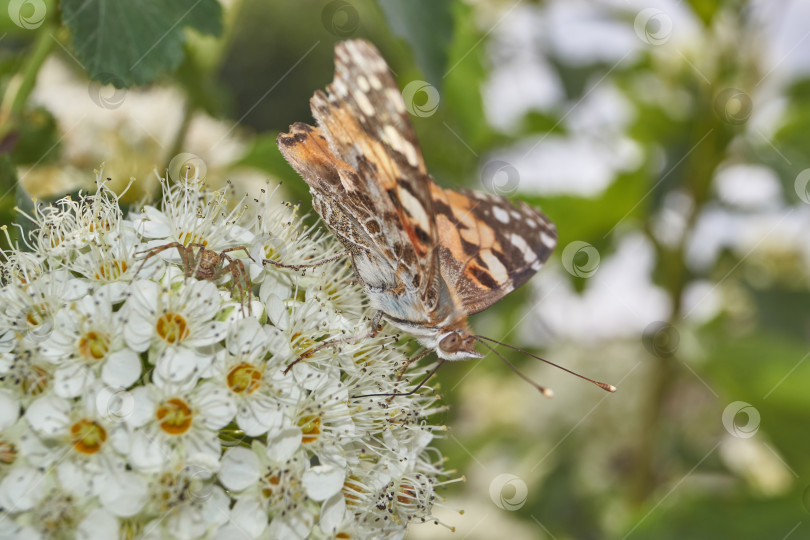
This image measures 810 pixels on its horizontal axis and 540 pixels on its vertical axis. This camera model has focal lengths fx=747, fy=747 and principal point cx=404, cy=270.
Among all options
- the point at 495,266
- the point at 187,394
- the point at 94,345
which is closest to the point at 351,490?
the point at 187,394

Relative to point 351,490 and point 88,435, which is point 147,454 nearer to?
point 88,435

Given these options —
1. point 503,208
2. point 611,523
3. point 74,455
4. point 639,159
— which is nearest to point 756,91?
point 639,159

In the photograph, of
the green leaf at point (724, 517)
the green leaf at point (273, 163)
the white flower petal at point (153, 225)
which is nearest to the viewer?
the white flower petal at point (153, 225)

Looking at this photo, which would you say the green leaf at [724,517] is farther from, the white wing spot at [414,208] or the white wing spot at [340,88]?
the white wing spot at [340,88]

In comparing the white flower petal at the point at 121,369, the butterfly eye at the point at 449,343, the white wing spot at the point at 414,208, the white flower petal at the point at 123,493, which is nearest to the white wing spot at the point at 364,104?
the white wing spot at the point at 414,208

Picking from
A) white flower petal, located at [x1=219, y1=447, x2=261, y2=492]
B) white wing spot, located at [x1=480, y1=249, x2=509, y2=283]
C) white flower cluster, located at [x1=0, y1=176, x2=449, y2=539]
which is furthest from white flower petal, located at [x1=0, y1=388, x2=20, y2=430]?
white wing spot, located at [x1=480, y1=249, x2=509, y2=283]

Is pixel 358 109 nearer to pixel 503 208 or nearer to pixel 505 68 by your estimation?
pixel 503 208

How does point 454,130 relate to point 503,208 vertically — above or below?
above
